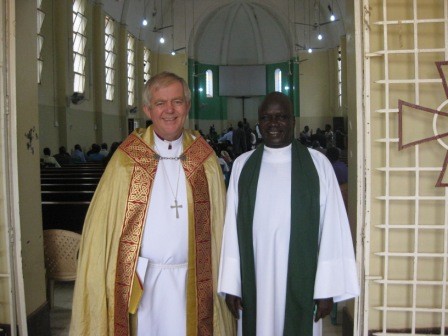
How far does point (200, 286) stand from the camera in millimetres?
2775

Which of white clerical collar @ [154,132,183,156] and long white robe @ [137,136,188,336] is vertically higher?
white clerical collar @ [154,132,183,156]

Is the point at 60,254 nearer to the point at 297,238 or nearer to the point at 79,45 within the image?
the point at 297,238

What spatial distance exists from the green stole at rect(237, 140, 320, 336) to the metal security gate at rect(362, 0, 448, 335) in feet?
1.99

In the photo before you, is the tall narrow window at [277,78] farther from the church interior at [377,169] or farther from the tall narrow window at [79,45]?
the church interior at [377,169]

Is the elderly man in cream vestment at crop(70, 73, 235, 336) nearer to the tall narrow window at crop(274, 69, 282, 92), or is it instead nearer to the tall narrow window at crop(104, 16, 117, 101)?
the tall narrow window at crop(104, 16, 117, 101)

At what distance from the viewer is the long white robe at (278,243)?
8.57 ft

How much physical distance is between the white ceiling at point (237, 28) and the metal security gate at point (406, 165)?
660 inches

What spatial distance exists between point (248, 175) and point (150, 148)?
56 cm

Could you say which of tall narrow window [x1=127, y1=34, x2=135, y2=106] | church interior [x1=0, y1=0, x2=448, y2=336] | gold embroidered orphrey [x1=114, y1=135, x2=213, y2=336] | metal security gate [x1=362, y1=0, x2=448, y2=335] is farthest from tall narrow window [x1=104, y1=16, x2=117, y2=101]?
gold embroidered orphrey [x1=114, y1=135, x2=213, y2=336]

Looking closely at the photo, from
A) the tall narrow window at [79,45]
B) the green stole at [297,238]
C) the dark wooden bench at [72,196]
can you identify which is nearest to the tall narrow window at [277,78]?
the tall narrow window at [79,45]

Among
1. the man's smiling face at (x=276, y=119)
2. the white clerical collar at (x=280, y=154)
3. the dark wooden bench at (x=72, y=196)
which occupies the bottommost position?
the dark wooden bench at (x=72, y=196)

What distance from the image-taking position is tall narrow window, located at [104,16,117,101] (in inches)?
642

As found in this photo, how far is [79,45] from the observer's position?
14094mm

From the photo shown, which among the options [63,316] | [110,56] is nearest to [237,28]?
[110,56]
